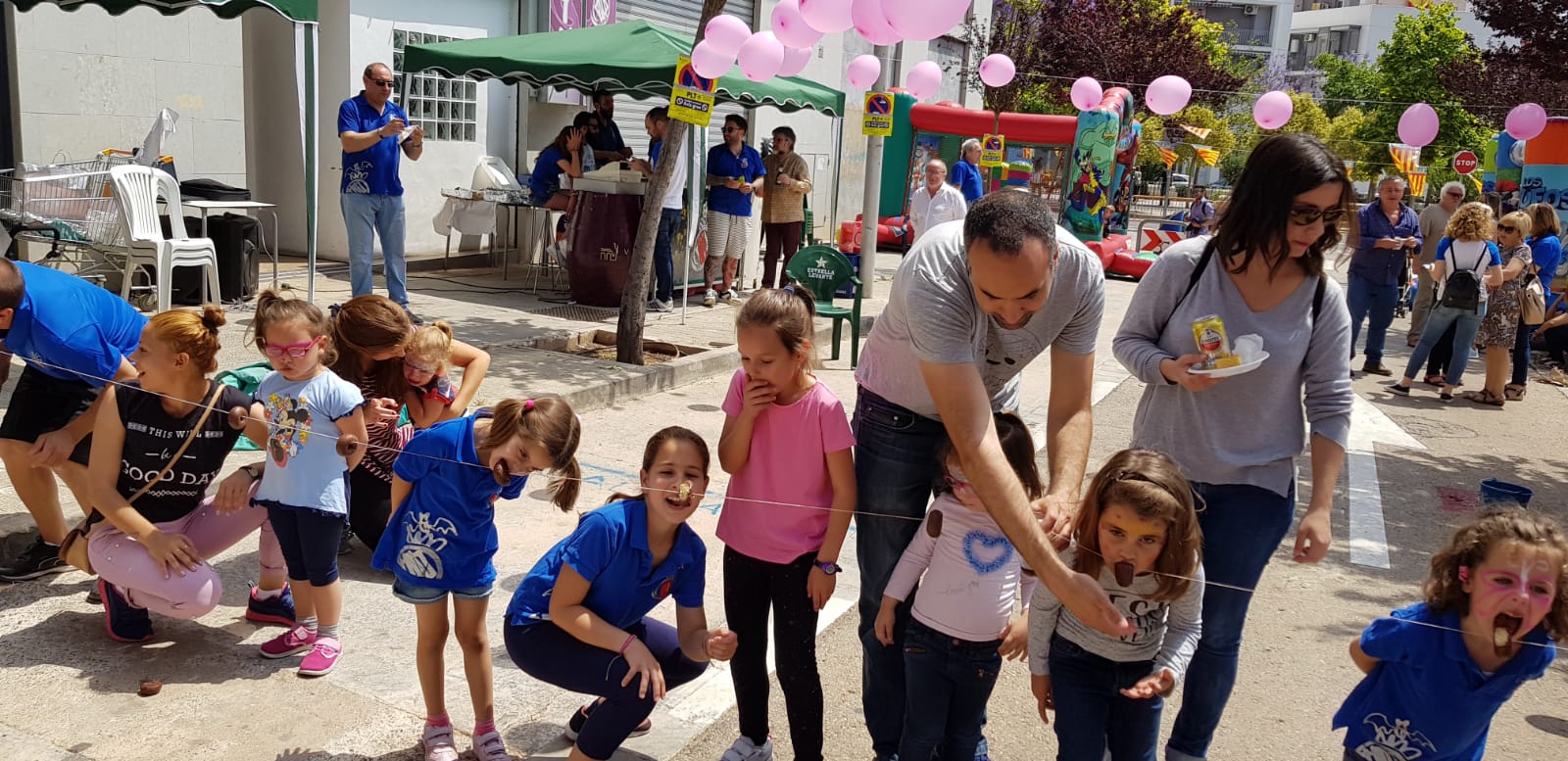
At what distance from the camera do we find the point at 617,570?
9.75 ft

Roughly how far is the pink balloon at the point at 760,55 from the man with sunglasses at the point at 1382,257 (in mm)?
5347

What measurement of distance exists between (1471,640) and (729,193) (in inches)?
392

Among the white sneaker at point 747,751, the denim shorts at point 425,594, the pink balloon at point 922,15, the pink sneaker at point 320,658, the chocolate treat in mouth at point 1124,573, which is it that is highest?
the pink balloon at point 922,15

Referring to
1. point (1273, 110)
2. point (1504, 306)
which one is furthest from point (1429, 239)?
point (1504, 306)

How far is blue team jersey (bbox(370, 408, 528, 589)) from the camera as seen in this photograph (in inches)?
123

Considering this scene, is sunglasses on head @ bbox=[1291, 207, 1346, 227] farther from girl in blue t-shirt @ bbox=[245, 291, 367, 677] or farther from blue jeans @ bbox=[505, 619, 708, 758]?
girl in blue t-shirt @ bbox=[245, 291, 367, 677]

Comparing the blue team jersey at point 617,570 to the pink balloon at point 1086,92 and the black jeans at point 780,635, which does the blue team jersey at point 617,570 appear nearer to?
the black jeans at point 780,635

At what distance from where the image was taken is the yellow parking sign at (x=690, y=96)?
863 centimetres

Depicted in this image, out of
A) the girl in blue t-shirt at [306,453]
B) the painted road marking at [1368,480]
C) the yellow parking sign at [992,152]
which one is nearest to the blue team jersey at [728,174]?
the painted road marking at [1368,480]

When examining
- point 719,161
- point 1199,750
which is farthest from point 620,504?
point 719,161

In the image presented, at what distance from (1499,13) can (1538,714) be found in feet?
47.6

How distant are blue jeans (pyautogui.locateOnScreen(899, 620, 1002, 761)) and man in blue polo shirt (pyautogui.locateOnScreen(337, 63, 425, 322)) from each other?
6879mm

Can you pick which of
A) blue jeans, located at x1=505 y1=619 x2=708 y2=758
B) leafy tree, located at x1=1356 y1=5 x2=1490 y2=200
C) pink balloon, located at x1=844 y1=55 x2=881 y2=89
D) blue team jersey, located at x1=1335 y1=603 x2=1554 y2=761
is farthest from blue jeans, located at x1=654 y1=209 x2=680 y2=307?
leafy tree, located at x1=1356 y1=5 x2=1490 y2=200

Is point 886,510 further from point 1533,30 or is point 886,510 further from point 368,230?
point 1533,30
